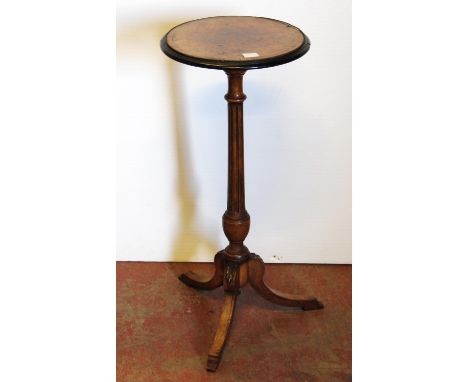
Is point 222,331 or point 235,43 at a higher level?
point 235,43

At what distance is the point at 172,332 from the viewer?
3.05 meters

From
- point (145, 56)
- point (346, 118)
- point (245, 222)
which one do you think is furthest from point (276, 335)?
point (145, 56)

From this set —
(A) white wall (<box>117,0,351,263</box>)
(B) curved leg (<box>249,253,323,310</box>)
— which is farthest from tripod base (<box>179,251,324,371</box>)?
(A) white wall (<box>117,0,351,263</box>)

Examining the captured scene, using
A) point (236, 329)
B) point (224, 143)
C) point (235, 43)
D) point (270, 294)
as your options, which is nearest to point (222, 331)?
point (236, 329)

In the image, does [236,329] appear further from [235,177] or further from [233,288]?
[235,177]

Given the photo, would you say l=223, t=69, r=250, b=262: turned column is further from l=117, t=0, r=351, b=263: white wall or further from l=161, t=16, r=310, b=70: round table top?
l=117, t=0, r=351, b=263: white wall

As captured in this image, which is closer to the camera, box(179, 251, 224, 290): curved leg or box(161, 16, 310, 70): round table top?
box(161, 16, 310, 70): round table top

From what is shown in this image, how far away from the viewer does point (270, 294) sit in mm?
3154

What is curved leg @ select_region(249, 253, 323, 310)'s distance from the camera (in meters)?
3.09

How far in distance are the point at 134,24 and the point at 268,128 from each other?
0.71 m

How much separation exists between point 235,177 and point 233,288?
45cm

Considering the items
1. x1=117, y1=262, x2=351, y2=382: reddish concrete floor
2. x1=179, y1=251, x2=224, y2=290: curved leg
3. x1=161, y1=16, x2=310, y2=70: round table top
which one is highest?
x1=161, y1=16, x2=310, y2=70: round table top

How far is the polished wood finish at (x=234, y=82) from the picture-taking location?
8.34 ft

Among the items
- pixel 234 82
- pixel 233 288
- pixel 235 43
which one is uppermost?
pixel 235 43
